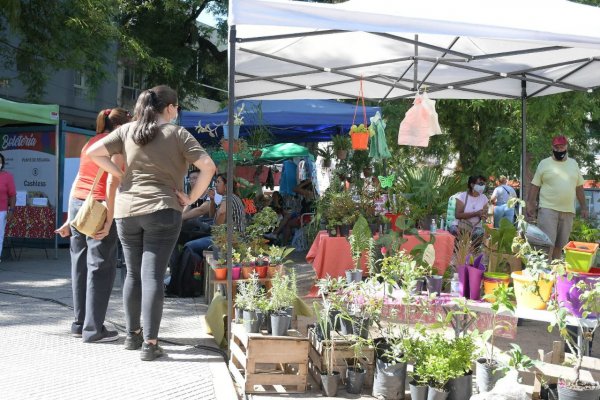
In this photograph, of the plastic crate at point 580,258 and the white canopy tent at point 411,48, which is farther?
the plastic crate at point 580,258

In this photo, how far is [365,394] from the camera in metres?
3.68

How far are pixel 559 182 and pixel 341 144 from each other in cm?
579

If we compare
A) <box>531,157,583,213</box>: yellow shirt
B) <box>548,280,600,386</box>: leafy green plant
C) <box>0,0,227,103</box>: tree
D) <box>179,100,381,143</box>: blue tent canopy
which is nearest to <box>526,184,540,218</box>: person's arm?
<box>531,157,583,213</box>: yellow shirt

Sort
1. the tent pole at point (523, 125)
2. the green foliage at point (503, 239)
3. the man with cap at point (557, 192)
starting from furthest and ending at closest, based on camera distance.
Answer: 1. the tent pole at point (523, 125)
2. the man with cap at point (557, 192)
3. the green foliage at point (503, 239)

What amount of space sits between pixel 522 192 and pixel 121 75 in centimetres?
1820

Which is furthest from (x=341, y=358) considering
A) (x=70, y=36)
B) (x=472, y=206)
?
(x=70, y=36)

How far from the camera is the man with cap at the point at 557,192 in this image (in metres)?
6.23

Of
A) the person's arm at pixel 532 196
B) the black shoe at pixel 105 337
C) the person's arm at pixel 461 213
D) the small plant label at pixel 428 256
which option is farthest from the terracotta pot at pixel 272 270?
the person's arm at pixel 461 213

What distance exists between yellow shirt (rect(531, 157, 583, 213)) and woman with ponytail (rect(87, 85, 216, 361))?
3750mm

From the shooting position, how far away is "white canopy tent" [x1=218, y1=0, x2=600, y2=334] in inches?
147

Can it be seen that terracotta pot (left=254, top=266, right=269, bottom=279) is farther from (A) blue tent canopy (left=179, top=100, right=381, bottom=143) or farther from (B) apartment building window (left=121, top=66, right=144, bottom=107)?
(B) apartment building window (left=121, top=66, right=144, bottom=107)

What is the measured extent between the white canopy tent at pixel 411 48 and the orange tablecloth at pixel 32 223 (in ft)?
14.6

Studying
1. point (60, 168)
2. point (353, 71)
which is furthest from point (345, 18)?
point (60, 168)

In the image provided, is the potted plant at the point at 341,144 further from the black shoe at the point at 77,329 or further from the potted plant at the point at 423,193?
the black shoe at the point at 77,329
